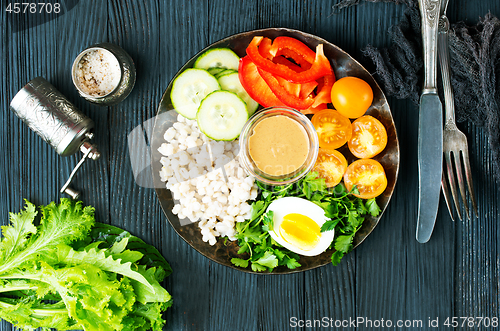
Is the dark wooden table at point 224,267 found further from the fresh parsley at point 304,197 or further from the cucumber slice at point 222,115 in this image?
the cucumber slice at point 222,115

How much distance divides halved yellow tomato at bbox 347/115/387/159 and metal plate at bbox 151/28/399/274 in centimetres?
4

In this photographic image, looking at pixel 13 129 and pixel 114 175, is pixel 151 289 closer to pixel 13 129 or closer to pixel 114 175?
pixel 114 175

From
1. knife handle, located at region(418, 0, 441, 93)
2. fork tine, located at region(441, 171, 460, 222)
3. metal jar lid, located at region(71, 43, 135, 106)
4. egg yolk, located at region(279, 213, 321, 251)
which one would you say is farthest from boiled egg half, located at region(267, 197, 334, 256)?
metal jar lid, located at region(71, 43, 135, 106)

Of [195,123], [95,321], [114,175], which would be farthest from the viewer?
[114,175]

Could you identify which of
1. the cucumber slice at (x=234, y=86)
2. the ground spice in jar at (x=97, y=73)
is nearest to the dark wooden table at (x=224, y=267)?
the ground spice in jar at (x=97, y=73)

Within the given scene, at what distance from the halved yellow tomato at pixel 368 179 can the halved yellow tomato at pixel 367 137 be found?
0.15 ft

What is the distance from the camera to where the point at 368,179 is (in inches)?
52.6

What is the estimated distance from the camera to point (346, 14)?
1.45 metres

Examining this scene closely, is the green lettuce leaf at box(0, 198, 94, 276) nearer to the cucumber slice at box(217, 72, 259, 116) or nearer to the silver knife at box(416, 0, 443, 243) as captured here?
the cucumber slice at box(217, 72, 259, 116)

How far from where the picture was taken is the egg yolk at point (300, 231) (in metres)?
1.35

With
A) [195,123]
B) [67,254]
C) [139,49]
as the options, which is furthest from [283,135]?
[67,254]

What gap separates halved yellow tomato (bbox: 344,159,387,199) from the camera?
133 cm

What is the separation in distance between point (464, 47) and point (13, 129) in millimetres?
1966

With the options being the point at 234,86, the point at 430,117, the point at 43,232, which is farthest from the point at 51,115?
the point at 430,117
